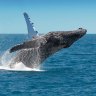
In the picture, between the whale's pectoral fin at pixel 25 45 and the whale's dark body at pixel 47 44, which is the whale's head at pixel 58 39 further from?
the whale's pectoral fin at pixel 25 45

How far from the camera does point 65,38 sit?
28.6 m

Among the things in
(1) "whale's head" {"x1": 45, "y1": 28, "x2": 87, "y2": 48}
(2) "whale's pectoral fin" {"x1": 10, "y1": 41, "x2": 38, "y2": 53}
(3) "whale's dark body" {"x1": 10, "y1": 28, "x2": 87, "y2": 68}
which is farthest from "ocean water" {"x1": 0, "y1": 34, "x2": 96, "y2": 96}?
(1) "whale's head" {"x1": 45, "y1": 28, "x2": 87, "y2": 48}

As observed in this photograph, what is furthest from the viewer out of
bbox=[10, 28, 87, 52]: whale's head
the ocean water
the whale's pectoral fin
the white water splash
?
the white water splash

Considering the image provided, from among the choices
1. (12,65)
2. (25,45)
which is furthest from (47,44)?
(12,65)

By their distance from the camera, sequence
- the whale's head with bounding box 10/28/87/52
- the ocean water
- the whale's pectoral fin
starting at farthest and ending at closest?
the whale's head with bounding box 10/28/87/52 → the whale's pectoral fin → the ocean water

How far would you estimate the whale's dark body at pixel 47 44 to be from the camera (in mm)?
28359

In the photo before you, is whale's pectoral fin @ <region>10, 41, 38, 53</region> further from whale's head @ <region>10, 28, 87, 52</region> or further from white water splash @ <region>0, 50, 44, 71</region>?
white water splash @ <region>0, 50, 44, 71</region>

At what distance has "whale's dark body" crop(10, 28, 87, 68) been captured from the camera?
93.0ft

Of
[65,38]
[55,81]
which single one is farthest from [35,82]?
[65,38]

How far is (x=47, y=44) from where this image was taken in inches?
1125

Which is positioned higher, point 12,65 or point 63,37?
point 63,37

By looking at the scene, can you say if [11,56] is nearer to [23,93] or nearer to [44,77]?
[44,77]

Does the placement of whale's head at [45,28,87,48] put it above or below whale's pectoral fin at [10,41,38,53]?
above

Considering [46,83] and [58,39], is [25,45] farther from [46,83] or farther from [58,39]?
[46,83]
